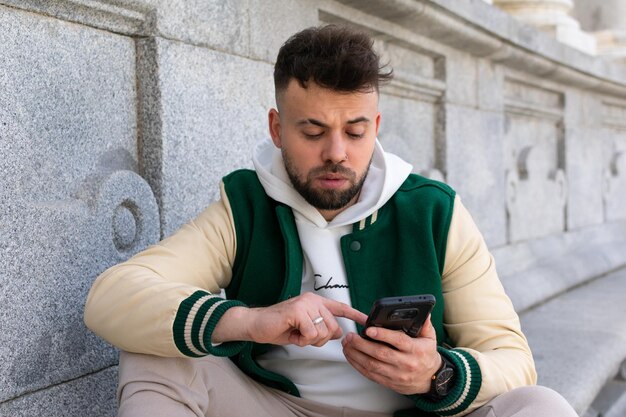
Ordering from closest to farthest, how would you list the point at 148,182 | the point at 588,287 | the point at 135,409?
the point at 135,409 → the point at 148,182 → the point at 588,287

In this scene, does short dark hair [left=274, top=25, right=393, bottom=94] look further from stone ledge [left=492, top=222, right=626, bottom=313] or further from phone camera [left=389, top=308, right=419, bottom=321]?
stone ledge [left=492, top=222, right=626, bottom=313]

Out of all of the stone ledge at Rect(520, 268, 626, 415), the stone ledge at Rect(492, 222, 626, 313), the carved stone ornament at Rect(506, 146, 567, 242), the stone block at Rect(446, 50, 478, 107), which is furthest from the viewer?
the carved stone ornament at Rect(506, 146, 567, 242)

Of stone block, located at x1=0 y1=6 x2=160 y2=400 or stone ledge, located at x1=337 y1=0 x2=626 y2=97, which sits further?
stone ledge, located at x1=337 y1=0 x2=626 y2=97

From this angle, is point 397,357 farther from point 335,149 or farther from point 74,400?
point 74,400

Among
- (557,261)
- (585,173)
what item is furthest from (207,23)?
(585,173)

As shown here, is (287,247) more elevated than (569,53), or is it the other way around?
(569,53)

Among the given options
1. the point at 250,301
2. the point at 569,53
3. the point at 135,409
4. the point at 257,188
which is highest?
the point at 569,53

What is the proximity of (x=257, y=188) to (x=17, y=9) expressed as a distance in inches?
34.9

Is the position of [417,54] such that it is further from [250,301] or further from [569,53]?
[250,301]

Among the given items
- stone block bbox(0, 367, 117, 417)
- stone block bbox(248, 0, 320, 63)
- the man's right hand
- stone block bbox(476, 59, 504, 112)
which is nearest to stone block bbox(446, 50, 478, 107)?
stone block bbox(476, 59, 504, 112)

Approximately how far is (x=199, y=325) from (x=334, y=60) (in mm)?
Answer: 794

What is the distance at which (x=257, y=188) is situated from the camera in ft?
7.91

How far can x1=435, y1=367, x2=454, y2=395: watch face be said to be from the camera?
1.98 meters

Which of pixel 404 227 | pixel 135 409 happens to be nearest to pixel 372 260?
pixel 404 227
